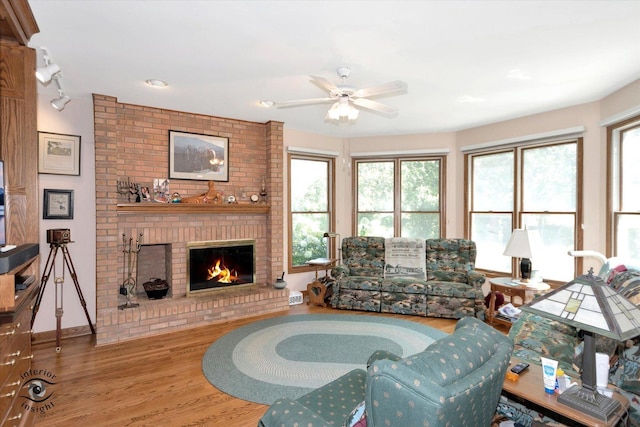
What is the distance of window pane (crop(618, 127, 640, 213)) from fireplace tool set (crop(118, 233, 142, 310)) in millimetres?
5436

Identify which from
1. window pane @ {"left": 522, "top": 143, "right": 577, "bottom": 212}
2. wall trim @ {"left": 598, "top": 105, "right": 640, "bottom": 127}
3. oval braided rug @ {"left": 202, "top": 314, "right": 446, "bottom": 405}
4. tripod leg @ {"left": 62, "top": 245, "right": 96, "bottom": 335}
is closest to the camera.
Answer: oval braided rug @ {"left": 202, "top": 314, "right": 446, "bottom": 405}

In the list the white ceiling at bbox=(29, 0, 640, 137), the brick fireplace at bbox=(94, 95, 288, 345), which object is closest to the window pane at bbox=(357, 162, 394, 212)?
the brick fireplace at bbox=(94, 95, 288, 345)

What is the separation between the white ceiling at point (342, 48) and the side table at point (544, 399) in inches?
84.4

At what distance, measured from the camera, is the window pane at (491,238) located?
4973 mm

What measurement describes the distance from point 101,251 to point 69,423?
6.25 ft

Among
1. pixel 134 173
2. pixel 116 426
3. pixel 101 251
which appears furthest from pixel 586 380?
pixel 134 173

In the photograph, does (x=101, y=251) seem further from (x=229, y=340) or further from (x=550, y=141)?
(x=550, y=141)

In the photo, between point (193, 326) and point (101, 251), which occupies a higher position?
point (101, 251)

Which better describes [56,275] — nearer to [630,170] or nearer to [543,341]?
[543,341]

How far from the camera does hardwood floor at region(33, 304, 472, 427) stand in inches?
92.2

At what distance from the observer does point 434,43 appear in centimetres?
255

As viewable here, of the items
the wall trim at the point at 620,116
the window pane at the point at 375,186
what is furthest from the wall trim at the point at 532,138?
the window pane at the point at 375,186

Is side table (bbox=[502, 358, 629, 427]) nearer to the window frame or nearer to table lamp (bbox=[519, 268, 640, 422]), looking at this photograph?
table lamp (bbox=[519, 268, 640, 422])

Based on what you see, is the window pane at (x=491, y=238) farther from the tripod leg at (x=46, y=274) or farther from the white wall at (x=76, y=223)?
the tripod leg at (x=46, y=274)
